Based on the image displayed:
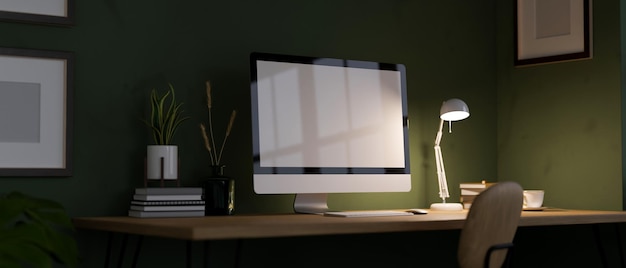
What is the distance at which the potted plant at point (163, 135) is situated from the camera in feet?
9.59

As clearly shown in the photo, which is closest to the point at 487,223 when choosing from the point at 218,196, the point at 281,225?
the point at 281,225

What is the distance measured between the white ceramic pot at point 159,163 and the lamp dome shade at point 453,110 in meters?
1.11

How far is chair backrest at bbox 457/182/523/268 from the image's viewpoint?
2580mm

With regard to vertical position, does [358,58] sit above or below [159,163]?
above

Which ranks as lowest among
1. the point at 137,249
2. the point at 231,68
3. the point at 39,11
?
the point at 137,249

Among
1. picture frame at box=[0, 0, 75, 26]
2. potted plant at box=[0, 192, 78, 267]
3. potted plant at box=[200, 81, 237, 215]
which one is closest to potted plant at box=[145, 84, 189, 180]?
potted plant at box=[200, 81, 237, 215]

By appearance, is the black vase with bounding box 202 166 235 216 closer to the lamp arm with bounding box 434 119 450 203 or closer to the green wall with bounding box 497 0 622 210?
the lamp arm with bounding box 434 119 450 203

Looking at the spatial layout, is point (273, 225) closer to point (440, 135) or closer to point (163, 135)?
point (163, 135)

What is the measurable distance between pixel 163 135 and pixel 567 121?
1.69 meters

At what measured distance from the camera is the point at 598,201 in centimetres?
362

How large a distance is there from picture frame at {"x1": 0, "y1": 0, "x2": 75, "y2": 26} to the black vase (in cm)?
67

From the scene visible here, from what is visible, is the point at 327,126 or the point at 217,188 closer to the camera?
the point at 217,188

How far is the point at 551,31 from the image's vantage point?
3797 millimetres

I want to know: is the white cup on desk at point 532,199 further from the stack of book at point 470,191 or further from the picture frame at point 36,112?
the picture frame at point 36,112
